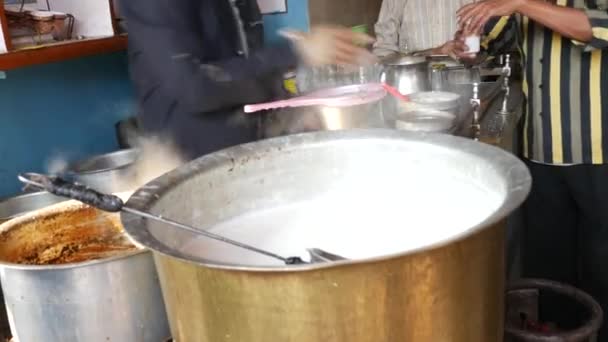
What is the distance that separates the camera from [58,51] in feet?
6.54

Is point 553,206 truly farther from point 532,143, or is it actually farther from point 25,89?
point 25,89

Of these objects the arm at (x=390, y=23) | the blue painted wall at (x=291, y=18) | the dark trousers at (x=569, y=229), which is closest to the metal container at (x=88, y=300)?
the dark trousers at (x=569, y=229)

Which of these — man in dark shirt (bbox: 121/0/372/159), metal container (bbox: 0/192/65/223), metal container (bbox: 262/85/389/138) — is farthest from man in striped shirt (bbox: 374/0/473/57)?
metal container (bbox: 0/192/65/223)

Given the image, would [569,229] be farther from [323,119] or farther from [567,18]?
[323,119]

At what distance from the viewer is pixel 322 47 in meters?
1.48

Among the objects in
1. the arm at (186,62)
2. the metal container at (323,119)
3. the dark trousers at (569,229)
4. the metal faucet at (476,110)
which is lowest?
the dark trousers at (569,229)

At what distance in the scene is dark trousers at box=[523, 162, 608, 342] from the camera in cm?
198

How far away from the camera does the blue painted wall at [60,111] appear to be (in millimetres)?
2150

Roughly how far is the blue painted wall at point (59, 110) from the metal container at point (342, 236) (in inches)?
54.6

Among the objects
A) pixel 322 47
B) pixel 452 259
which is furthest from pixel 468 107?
pixel 452 259

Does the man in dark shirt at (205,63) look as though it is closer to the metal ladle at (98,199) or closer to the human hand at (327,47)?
the human hand at (327,47)

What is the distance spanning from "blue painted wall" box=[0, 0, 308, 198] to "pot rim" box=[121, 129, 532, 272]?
2.90 feet

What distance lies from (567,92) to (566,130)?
0.42ft

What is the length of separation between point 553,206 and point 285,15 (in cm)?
179
